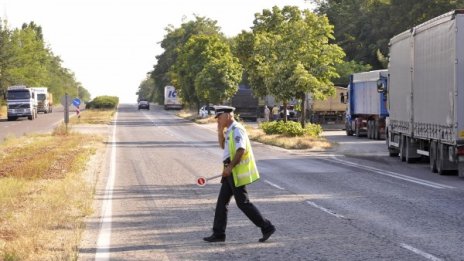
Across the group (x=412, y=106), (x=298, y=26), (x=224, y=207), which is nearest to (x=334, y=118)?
(x=298, y=26)

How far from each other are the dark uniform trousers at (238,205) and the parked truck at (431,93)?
10391 mm

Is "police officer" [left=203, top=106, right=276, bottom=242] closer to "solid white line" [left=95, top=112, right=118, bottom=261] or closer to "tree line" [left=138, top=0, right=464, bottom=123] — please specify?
"solid white line" [left=95, top=112, right=118, bottom=261]

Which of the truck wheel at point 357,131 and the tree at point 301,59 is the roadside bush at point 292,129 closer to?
the tree at point 301,59

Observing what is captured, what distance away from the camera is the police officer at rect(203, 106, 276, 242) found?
33.6ft

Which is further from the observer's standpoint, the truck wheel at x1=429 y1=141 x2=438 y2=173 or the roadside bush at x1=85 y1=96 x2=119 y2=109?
the roadside bush at x1=85 y1=96 x2=119 y2=109

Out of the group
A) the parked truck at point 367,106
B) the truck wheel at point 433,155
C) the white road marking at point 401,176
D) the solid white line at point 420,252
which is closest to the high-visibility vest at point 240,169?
the solid white line at point 420,252

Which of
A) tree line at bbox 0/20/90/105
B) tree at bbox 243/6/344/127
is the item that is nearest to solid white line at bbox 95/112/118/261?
tree at bbox 243/6/344/127

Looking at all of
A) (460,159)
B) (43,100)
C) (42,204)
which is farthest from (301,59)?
(43,100)

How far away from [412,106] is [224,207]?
14.8m

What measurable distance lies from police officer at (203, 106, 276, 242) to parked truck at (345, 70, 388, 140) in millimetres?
30342

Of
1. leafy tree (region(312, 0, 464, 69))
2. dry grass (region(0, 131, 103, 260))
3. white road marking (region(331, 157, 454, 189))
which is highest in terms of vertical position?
leafy tree (region(312, 0, 464, 69))

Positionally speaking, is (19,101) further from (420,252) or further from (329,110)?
(420,252)

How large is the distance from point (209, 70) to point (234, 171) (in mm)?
63244

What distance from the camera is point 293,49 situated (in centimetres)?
3903
